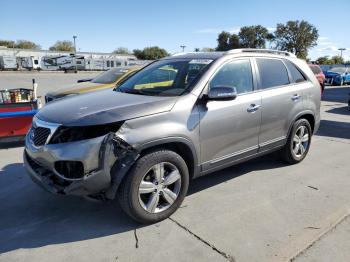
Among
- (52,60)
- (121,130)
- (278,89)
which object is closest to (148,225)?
(121,130)

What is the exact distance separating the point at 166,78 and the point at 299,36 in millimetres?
79924

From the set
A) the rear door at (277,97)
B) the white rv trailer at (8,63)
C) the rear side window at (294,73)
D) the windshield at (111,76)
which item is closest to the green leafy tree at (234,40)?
the white rv trailer at (8,63)

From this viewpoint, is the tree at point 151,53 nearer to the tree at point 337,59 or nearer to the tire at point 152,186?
the tree at point 337,59

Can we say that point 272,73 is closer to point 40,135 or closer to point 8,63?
point 40,135

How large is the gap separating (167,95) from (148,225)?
146 centimetres

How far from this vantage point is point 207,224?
3.52 meters

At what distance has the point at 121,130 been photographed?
316cm

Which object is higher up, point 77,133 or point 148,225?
point 77,133

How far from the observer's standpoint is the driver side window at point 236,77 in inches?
159

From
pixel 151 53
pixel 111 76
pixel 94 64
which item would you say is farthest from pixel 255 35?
pixel 111 76

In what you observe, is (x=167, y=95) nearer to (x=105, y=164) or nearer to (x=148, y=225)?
(x=105, y=164)

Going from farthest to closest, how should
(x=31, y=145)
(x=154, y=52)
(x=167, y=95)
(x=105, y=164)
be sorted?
(x=154, y=52), (x=167, y=95), (x=31, y=145), (x=105, y=164)

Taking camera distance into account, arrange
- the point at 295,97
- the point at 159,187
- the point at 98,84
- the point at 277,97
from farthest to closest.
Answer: the point at 98,84, the point at 295,97, the point at 277,97, the point at 159,187

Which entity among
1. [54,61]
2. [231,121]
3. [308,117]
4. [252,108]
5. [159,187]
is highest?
[54,61]
